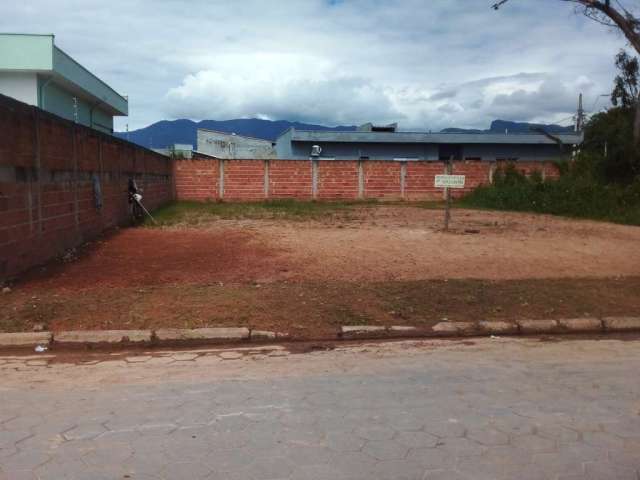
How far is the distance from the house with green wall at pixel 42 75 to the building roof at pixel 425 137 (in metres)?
15.4

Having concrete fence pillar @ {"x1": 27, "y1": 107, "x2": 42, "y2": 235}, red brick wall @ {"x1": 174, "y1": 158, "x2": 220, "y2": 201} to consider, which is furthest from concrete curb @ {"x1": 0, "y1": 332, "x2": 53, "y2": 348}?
red brick wall @ {"x1": 174, "y1": 158, "x2": 220, "y2": 201}

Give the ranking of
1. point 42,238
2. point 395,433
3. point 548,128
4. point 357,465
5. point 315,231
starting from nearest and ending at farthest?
1. point 357,465
2. point 395,433
3. point 42,238
4. point 315,231
5. point 548,128

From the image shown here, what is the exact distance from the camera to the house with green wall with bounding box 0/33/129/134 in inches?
942

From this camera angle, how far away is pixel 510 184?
2759 cm

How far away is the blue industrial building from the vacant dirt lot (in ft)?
92.7

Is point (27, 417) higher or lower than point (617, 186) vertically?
lower

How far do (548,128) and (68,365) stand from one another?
47.8m

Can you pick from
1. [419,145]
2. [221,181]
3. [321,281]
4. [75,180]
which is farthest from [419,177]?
[321,281]

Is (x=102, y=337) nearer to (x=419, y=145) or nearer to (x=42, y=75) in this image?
(x=42, y=75)

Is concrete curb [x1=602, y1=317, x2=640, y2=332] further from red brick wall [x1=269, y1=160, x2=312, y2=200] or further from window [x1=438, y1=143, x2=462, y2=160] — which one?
window [x1=438, y1=143, x2=462, y2=160]

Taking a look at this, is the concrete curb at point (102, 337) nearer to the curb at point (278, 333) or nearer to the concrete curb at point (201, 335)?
the curb at point (278, 333)

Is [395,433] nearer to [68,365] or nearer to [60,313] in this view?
[68,365]

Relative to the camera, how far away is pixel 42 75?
2502cm

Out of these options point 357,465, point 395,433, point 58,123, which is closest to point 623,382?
point 395,433
